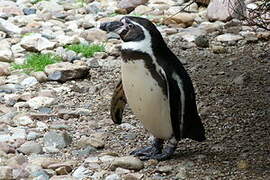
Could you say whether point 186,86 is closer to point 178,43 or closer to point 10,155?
point 10,155

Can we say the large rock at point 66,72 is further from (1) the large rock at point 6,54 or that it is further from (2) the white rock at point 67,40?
(2) the white rock at point 67,40

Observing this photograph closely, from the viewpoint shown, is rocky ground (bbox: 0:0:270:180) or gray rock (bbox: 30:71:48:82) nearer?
rocky ground (bbox: 0:0:270:180)

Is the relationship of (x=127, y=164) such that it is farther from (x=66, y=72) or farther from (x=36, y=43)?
(x=36, y=43)

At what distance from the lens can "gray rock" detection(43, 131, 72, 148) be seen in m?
3.50

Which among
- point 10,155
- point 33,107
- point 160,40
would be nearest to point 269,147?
point 160,40

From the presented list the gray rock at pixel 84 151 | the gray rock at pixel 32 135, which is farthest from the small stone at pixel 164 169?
the gray rock at pixel 32 135

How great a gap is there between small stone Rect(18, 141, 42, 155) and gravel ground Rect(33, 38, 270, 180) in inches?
4.6

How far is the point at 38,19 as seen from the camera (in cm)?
611

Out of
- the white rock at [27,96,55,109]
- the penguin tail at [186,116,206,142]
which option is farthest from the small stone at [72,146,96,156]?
the white rock at [27,96,55,109]

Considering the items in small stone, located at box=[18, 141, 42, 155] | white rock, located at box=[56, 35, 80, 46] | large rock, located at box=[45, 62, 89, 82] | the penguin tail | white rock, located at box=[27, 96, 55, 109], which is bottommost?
white rock, located at box=[56, 35, 80, 46]

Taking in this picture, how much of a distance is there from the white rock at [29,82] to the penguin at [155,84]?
145cm

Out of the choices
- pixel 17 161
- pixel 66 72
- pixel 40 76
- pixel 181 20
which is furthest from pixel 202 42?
pixel 17 161

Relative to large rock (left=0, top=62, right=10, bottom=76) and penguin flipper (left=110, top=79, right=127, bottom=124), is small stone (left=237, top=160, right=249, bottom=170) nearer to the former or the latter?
penguin flipper (left=110, top=79, right=127, bottom=124)

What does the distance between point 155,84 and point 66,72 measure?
1.64 metres
